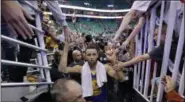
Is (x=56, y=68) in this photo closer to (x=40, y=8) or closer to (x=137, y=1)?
(x=40, y=8)

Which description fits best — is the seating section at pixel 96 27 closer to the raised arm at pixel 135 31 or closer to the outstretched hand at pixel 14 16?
the raised arm at pixel 135 31

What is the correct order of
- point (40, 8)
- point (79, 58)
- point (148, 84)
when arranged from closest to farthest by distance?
point (148, 84), point (40, 8), point (79, 58)

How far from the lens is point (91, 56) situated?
962mm

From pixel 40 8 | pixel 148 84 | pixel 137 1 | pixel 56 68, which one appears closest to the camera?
pixel 137 1

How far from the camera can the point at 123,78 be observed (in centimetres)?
62

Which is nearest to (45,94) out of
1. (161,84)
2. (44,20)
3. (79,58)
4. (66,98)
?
(66,98)

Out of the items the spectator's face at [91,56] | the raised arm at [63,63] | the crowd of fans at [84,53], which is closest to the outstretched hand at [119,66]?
the crowd of fans at [84,53]

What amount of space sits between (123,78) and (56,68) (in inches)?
11.7

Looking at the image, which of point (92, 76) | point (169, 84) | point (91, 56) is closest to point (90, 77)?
point (92, 76)

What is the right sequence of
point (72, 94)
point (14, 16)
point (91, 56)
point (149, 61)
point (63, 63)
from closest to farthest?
1. point (14, 16)
2. point (149, 61)
3. point (72, 94)
4. point (63, 63)
5. point (91, 56)

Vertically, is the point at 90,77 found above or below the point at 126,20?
below

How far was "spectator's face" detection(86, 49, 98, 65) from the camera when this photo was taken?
37.0 inches

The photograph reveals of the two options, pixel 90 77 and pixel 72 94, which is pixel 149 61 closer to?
pixel 72 94

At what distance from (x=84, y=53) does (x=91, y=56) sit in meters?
0.08
